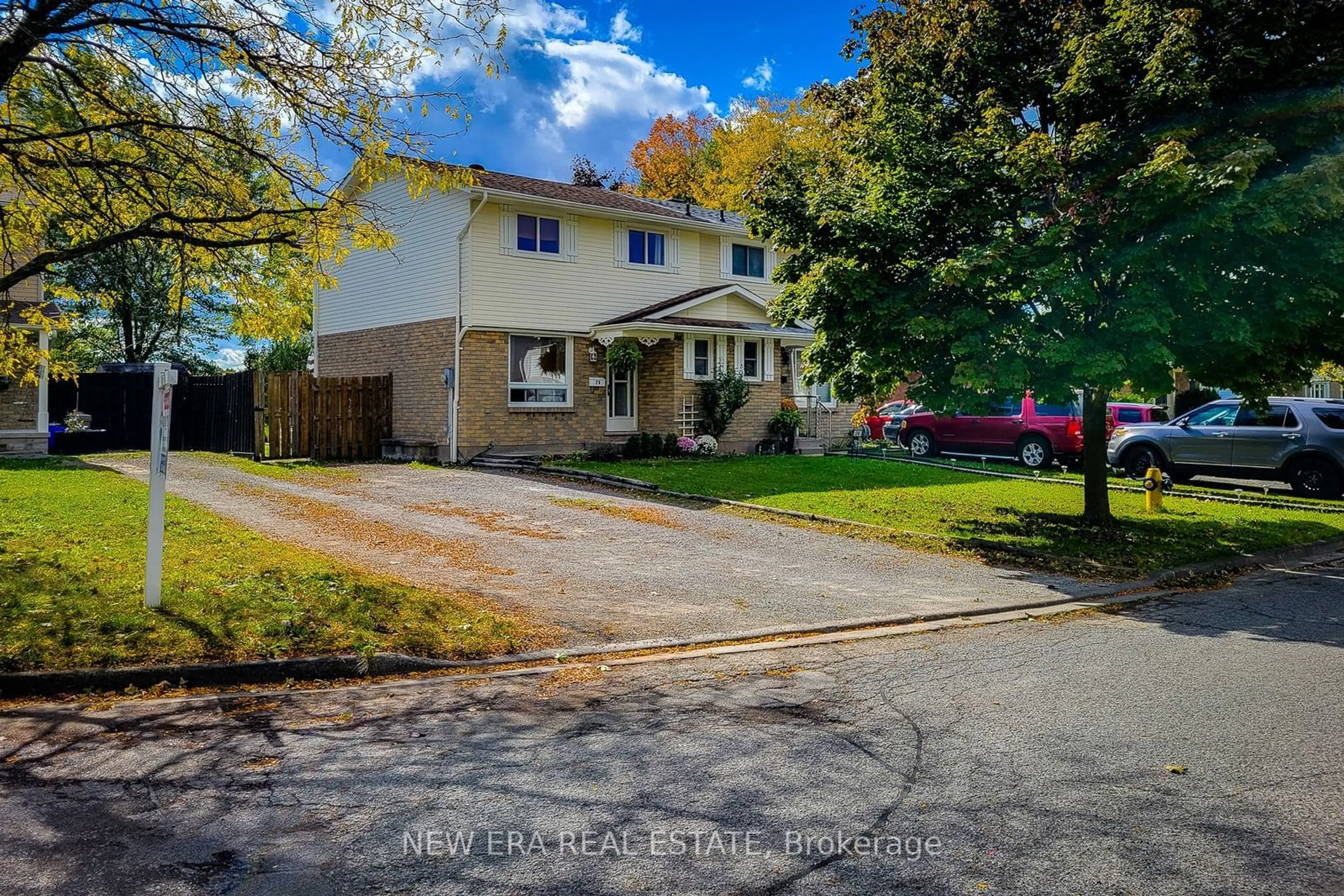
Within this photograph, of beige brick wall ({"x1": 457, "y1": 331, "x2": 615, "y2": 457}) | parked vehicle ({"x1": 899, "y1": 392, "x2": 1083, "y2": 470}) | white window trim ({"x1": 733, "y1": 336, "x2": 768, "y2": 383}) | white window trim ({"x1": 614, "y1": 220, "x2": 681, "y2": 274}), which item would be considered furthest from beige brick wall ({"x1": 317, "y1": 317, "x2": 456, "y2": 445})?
parked vehicle ({"x1": 899, "y1": 392, "x2": 1083, "y2": 470})

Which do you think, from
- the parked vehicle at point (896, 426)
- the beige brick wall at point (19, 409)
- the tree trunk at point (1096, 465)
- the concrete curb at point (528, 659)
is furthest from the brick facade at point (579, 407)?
the concrete curb at point (528, 659)

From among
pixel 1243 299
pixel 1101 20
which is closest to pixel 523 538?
pixel 1243 299

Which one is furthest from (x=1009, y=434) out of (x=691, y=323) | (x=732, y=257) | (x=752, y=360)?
(x=732, y=257)

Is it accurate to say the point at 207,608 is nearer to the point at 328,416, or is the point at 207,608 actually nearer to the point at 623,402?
the point at 328,416

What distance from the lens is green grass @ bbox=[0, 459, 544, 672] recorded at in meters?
5.82

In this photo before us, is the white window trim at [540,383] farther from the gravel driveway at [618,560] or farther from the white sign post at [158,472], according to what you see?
the white sign post at [158,472]

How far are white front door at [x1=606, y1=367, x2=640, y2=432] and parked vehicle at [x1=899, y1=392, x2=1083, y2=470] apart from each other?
26.3 feet

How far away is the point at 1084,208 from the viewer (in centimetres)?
1002

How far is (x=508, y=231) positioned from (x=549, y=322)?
7.81ft

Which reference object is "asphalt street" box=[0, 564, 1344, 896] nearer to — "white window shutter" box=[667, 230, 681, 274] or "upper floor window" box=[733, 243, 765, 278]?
"white window shutter" box=[667, 230, 681, 274]

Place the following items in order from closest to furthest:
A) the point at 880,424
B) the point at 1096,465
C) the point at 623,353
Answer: the point at 1096,465
the point at 623,353
the point at 880,424

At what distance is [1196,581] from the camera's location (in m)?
9.89

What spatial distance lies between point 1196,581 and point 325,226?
32.6 ft

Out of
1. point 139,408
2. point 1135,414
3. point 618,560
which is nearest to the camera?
point 618,560
